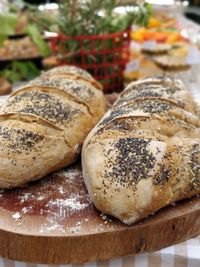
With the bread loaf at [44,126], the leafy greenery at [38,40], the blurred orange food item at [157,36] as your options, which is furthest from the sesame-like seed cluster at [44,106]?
the blurred orange food item at [157,36]

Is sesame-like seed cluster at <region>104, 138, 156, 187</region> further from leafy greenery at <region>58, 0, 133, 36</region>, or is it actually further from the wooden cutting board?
leafy greenery at <region>58, 0, 133, 36</region>

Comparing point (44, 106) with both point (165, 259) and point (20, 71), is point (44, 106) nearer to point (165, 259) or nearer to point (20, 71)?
point (165, 259)

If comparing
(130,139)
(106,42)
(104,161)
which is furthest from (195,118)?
(106,42)

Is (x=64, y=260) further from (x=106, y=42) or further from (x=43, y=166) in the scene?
(x=106, y=42)

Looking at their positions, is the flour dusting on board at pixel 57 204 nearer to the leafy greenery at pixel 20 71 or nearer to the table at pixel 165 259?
the table at pixel 165 259

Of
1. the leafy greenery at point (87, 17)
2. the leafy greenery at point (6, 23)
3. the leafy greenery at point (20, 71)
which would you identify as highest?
the leafy greenery at point (87, 17)

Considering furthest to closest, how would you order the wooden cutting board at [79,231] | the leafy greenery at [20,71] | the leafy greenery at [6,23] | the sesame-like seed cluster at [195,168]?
the leafy greenery at [20,71] → the leafy greenery at [6,23] → the sesame-like seed cluster at [195,168] → the wooden cutting board at [79,231]

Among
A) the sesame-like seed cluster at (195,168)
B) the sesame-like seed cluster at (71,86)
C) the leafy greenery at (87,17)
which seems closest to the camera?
the sesame-like seed cluster at (195,168)
